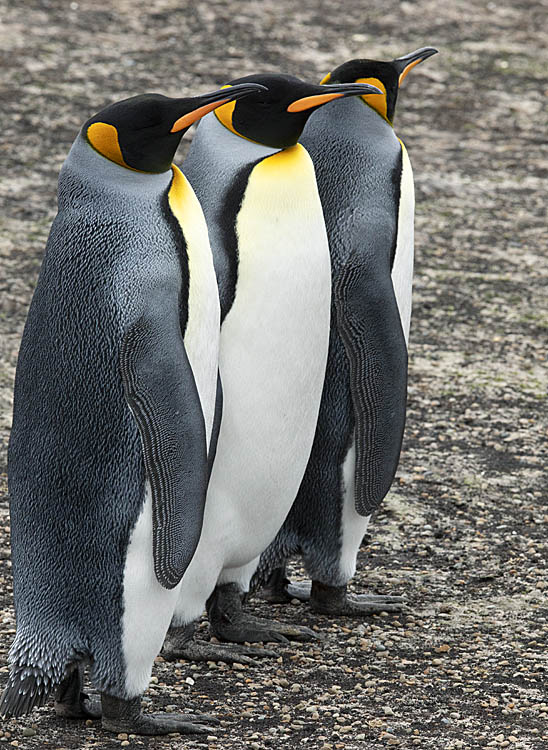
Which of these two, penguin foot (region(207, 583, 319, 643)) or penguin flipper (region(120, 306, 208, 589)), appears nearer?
penguin flipper (region(120, 306, 208, 589))

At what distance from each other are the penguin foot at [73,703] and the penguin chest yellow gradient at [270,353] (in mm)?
514

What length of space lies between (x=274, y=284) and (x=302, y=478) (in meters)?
0.62

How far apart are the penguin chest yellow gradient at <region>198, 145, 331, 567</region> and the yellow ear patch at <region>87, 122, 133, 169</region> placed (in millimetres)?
496

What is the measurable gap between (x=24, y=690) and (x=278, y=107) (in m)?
1.55

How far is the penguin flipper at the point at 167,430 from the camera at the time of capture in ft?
8.44

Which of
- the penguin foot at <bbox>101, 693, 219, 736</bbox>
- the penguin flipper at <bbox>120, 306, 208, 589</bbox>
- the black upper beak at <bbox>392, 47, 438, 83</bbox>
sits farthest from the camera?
the black upper beak at <bbox>392, 47, 438, 83</bbox>

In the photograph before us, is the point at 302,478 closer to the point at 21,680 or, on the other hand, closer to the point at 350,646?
the point at 350,646

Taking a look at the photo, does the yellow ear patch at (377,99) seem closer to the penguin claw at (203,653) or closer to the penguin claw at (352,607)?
the penguin claw at (352,607)

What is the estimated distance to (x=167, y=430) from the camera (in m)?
2.60

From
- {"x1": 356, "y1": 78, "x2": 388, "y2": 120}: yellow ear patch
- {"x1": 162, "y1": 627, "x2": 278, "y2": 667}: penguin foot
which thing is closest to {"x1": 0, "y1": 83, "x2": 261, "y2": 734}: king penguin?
{"x1": 162, "y1": 627, "x2": 278, "y2": 667}: penguin foot

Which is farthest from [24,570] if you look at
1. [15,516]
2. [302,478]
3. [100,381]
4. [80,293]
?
[302,478]

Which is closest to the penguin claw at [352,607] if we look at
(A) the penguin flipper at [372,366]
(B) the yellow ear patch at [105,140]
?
(A) the penguin flipper at [372,366]

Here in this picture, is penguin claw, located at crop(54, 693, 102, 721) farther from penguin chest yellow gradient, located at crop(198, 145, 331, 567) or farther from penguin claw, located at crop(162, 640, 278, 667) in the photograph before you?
penguin chest yellow gradient, located at crop(198, 145, 331, 567)

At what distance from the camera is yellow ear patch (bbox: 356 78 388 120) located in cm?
339
